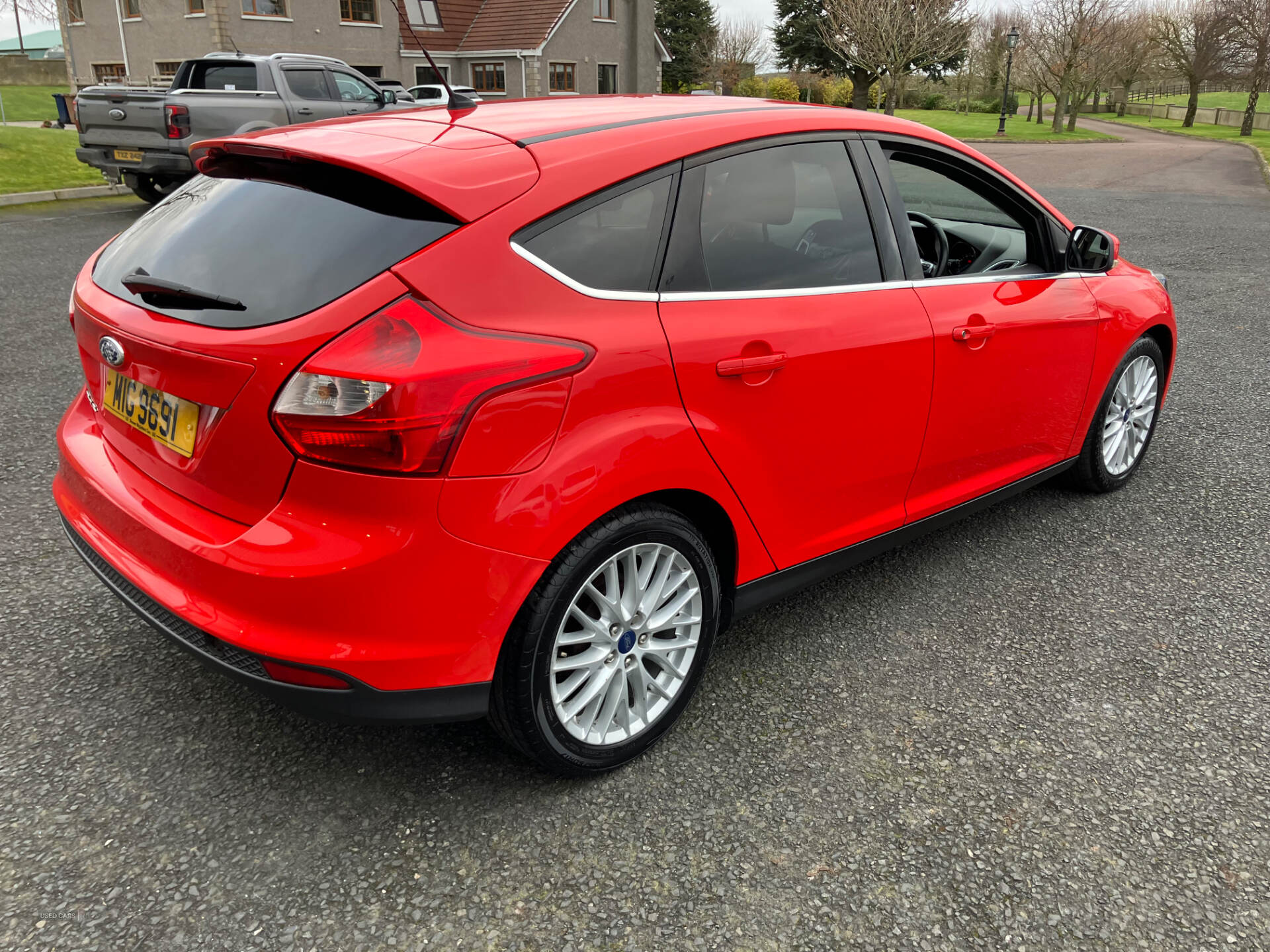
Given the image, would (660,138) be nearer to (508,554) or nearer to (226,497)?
(508,554)

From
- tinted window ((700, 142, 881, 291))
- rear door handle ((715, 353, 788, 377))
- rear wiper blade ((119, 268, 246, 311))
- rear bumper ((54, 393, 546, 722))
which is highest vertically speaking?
tinted window ((700, 142, 881, 291))

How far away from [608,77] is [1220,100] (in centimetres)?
7348

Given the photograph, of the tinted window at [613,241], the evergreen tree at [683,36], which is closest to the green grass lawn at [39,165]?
the tinted window at [613,241]

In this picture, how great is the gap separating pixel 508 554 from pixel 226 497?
2.15 feet

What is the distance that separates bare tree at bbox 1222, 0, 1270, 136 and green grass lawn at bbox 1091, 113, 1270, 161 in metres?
1.43

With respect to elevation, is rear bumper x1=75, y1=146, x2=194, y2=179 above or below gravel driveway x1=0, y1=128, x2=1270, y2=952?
above

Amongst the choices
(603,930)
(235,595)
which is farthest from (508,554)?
(603,930)

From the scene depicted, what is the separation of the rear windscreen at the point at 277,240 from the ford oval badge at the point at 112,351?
12 cm

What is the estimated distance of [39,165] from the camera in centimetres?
1566

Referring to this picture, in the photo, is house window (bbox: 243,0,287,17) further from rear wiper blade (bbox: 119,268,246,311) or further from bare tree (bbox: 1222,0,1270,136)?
bare tree (bbox: 1222,0,1270,136)

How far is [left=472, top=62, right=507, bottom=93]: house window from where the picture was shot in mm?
39625

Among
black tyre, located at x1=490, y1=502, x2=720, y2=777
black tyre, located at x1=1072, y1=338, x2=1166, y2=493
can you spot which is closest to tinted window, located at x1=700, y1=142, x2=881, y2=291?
black tyre, located at x1=490, y1=502, x2=720, y2=777

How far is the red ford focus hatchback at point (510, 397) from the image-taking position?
2.02 meters

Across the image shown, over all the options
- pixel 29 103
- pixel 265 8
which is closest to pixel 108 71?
pixel 29 103
